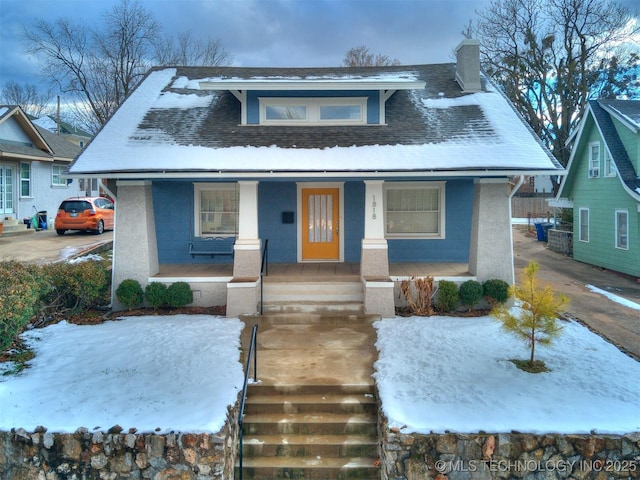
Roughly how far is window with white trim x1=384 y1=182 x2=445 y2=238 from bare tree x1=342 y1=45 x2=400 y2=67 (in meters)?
Answer: 26.6

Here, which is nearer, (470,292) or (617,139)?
(470,292)

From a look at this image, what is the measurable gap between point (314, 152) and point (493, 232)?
4428mm

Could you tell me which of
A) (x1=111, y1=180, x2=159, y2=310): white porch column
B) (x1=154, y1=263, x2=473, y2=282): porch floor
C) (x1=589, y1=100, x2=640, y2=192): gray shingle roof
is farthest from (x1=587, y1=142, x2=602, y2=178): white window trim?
(x1=111, y1=180, x2=159, y2=310): white porch column

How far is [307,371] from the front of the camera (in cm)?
695

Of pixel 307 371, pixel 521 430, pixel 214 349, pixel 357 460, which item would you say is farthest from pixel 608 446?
pixel 214 349

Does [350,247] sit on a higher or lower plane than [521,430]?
higher

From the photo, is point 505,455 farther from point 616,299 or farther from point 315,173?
point 616,299

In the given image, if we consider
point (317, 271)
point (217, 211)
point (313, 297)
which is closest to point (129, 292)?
point (217, 211)

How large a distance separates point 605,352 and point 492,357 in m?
2.07

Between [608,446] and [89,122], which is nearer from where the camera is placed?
[608,446]

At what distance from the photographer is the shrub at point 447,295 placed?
977cm

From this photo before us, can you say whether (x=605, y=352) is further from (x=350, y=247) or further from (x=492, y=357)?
(x=350, y=247)

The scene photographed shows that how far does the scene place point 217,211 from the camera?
1239 cm

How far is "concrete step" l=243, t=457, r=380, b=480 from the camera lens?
550cm
